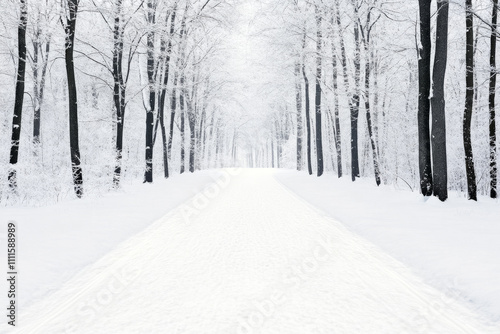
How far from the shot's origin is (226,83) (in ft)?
112

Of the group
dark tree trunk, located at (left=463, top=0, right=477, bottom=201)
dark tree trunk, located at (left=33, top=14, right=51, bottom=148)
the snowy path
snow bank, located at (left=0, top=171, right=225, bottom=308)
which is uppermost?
dark tree trunk, located at (left=33, top=14, right=51, bottom=148)

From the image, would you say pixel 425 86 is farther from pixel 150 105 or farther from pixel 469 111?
pixel 150 105

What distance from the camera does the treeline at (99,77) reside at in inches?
485

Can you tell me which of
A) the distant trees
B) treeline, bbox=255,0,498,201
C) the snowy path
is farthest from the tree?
the distant trees

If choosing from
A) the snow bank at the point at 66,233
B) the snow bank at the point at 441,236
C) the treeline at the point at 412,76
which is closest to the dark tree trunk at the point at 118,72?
the snow bank at the point at 66,233

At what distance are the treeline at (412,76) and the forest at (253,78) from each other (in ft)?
0.23

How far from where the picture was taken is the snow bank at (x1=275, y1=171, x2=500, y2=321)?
3910 millimetres

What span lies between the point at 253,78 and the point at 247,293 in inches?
1338

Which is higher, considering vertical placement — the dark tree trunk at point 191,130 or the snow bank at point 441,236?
the dark tree trunk at point 191,130

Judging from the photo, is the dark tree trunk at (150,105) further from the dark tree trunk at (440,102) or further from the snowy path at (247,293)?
the dark tree trunk at (440,102)

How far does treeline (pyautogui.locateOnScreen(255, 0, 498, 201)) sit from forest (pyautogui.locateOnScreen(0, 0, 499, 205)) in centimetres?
7

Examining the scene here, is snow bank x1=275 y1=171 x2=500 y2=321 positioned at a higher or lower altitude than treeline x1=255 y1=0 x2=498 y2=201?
lower

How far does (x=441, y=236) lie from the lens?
244 inches

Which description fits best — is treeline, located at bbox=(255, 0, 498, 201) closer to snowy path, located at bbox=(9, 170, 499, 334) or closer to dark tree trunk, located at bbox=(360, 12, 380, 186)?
dark tree trunk, located at bbox=(360, 12, 380, 186)
